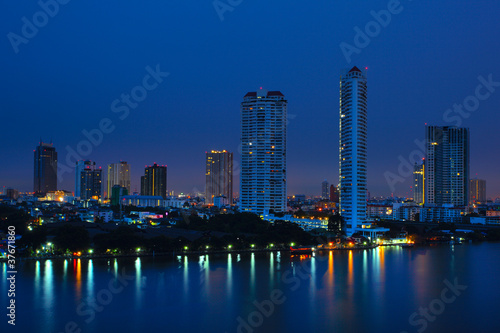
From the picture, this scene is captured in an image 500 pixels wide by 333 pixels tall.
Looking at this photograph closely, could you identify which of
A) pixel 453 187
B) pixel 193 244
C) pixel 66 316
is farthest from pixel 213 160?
pixel 66 316

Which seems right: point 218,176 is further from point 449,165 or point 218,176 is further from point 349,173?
point 349,173

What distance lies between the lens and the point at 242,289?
26.2 feet

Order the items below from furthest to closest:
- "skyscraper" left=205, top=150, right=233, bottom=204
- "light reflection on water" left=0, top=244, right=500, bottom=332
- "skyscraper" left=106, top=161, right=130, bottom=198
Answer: "skyscraper" left=106, top=161, right=130, bottom=198 < "skyscraper" left=205, top=150, right=233, bottom=204 < "light reflection on water" left=0, top=244, right=500, bottom=332

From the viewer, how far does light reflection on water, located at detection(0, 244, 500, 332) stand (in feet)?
20.4

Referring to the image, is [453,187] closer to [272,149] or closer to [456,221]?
[456,221]

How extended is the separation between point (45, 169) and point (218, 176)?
17.6 meters

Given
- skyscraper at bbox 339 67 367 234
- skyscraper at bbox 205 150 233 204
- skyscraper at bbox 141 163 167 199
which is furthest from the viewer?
skyscraper at bbox 141 163 167 199

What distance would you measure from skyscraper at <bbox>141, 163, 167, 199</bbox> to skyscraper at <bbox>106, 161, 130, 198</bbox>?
488cm

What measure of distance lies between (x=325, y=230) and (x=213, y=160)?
85.5ft

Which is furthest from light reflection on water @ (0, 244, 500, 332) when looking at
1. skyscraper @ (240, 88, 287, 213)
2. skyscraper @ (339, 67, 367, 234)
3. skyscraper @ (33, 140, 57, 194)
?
skyscraper @ (33, 140, 57, 194)

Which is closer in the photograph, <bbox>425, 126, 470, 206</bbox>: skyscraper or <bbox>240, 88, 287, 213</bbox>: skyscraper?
<bbox>240, 88, 287, 213</bbox>: skyscraper

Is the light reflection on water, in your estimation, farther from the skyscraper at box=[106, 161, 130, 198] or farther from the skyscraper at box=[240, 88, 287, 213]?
the skyscraper at box=[106, 161, 130, 198]

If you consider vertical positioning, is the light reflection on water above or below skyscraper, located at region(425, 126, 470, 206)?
below

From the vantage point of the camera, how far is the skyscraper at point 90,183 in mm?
43031
